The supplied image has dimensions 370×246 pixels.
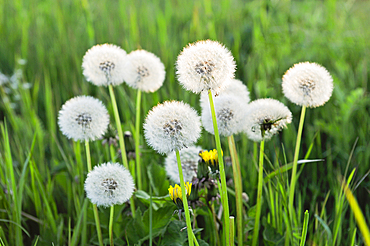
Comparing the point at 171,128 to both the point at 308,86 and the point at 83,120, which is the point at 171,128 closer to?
the point at 83,120

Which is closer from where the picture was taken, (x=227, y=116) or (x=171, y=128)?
(x=171, y=128)

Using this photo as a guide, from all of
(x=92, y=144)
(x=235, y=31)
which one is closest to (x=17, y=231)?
(x=92, y=144)

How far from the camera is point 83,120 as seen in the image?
4.07 ft

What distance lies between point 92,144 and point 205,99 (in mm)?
1016

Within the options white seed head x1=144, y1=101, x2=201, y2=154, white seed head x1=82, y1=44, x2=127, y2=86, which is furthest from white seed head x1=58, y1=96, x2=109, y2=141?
white seed head x1=144, y1=101, x2=201, y2=154

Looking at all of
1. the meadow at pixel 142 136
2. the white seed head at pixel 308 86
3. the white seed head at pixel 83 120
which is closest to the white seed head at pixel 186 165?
the meadow at pixel 142 136

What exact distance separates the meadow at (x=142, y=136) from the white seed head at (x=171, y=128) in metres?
0.37

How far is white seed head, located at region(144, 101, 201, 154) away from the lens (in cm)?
93

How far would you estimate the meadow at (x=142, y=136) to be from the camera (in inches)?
52.6

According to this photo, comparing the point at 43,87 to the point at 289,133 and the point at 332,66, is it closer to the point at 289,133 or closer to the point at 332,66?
the point at 289,133

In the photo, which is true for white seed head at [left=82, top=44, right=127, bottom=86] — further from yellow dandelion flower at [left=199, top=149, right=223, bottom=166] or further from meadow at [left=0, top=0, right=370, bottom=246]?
yellow dandelion flower at [left=199, top=149, right=223, bottom=166]

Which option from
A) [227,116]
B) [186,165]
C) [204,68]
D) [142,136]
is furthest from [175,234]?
[142,136]

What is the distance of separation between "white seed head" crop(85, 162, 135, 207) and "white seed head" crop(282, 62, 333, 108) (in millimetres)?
673

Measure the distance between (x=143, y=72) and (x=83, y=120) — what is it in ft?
1.19
